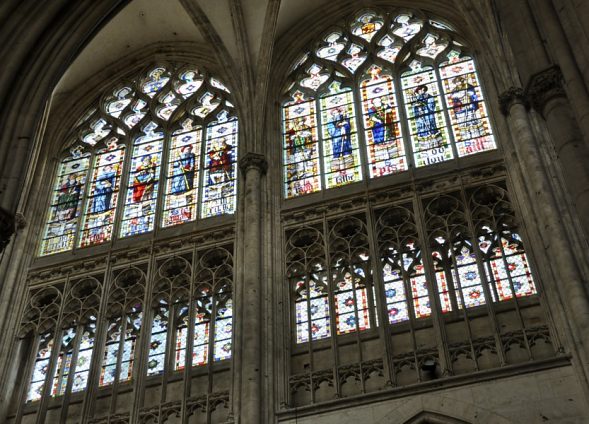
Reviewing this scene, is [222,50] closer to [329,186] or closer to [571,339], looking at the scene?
[329,186]

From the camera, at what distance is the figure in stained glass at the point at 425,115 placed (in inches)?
661

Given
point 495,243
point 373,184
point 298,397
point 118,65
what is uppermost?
point 118,65

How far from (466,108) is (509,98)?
146cm

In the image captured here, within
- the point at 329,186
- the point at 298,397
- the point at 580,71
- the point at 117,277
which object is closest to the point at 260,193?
the point at 329,186

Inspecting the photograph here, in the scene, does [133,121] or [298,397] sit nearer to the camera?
[298,397]

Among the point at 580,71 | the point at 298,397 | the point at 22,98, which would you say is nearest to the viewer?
the point at 580,71

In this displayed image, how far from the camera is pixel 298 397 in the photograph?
44.8 ft

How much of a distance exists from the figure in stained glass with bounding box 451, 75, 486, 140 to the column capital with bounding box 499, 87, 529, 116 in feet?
2.68

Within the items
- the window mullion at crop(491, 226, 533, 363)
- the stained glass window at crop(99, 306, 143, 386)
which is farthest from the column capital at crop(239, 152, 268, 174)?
the window mullion at crop(491, 226, 533, 363)

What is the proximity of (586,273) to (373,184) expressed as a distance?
467 centimetres

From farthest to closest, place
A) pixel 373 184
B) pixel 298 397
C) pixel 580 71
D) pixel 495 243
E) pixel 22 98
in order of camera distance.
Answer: pixel 373 184 → pixel 495 243 → pixel 298 397 → pixel 22 98 → pixel 580 71

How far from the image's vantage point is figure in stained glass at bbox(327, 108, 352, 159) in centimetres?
1717

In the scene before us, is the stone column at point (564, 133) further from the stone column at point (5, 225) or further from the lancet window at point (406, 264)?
the stone column at point (5, 225)

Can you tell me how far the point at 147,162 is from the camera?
18.6 meters
